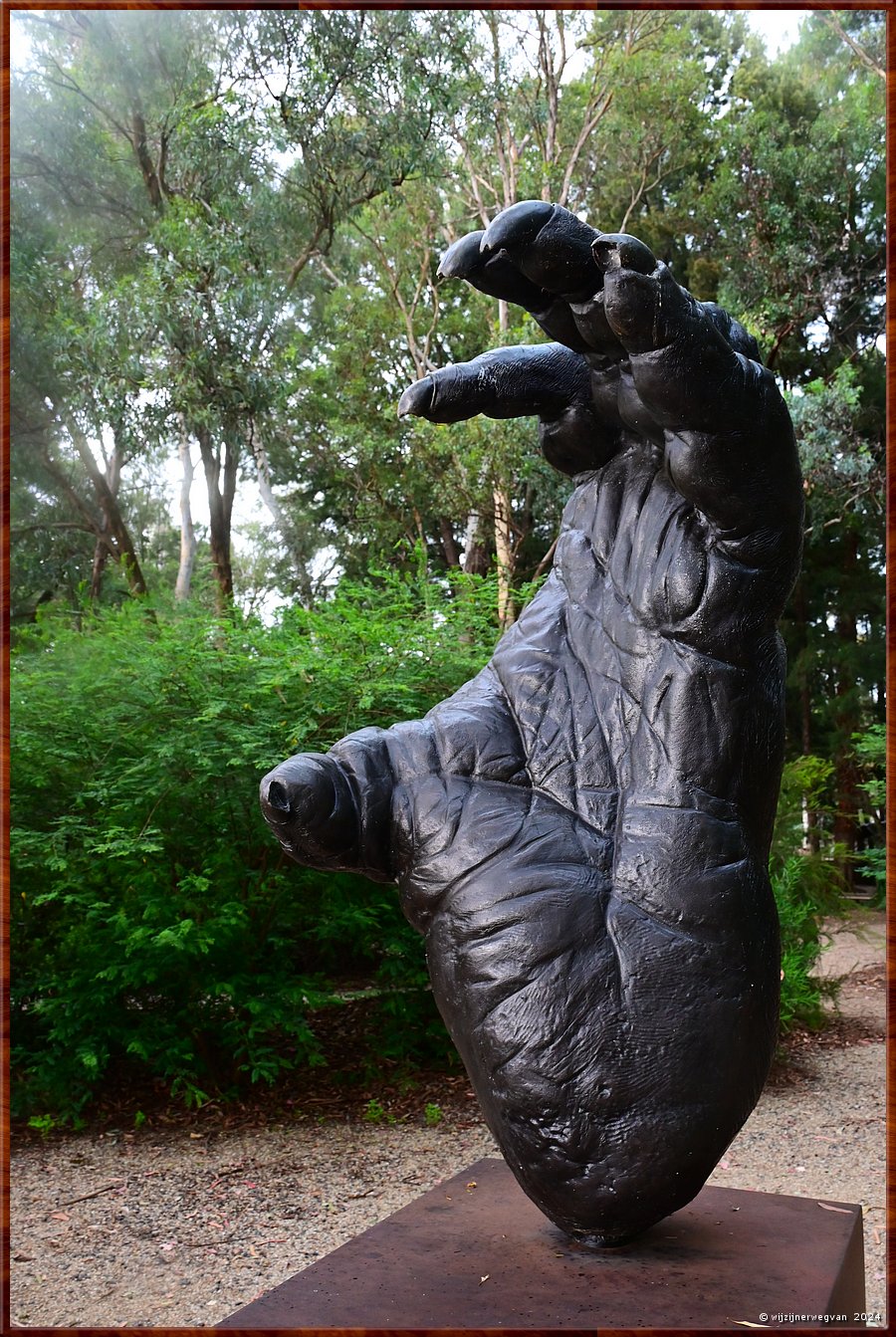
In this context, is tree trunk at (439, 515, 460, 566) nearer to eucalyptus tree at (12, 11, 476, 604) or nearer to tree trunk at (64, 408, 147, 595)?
eucalyptus tree at (12, 11, 476, 604)

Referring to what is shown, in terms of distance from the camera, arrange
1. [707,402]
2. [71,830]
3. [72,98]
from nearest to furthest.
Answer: [707,402], [71,830], [72,98]

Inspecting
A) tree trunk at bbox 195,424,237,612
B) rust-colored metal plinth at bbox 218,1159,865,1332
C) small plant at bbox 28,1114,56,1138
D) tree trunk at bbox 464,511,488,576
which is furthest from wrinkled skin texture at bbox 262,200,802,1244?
tree trunk at bbox 195,424,237,612

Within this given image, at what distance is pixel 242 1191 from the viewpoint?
5027 mm

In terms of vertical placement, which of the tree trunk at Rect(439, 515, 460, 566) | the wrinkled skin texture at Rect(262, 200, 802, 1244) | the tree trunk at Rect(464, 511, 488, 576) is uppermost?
the tree trunk at Rect(439, 515, 460, 566)

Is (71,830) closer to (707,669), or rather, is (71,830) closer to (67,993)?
(67,993)

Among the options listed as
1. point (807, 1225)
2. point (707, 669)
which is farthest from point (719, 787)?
point (807, 1225)

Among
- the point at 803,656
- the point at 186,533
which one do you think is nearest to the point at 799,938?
the point at 803,656

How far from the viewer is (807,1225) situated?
2.36 m

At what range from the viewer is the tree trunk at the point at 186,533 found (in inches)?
582

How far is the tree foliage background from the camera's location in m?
5.95

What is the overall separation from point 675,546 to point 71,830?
4333 millimetres

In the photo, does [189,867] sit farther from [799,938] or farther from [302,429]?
[302,429]

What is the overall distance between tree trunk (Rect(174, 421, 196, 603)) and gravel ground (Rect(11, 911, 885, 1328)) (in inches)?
375

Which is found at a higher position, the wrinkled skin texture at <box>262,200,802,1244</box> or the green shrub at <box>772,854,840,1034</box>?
the wrinkled skin texture at <box>262,200,802,1244</box>
